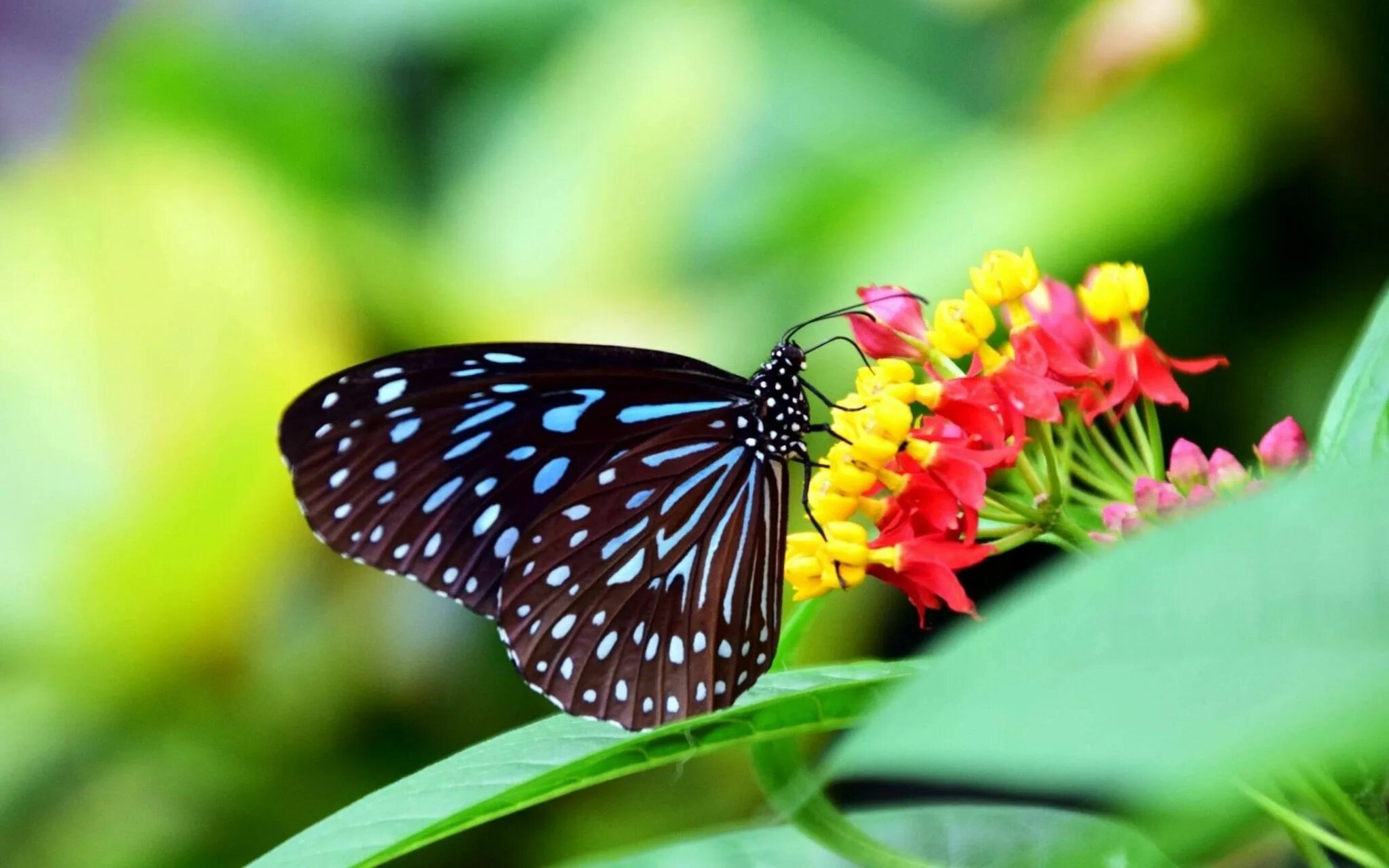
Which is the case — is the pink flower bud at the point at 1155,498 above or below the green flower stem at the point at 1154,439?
below

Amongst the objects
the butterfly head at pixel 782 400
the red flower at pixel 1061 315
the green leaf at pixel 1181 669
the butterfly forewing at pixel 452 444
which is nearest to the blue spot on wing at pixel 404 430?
the butterfly forewing at pixel 452 444

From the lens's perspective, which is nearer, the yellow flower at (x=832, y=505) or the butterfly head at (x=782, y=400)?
the yellow flower at (x=832, y=505)

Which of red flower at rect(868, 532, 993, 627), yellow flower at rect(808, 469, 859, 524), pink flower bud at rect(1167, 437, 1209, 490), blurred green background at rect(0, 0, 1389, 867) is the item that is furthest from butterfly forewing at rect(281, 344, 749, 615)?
blurred green background at rect(0, 0, 1389, 867)

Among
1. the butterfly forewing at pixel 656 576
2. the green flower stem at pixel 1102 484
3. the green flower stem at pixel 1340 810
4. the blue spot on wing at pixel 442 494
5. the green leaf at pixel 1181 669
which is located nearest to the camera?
the green leaf at pixel 1181 669

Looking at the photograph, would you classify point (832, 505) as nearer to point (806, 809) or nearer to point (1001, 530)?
point (1001, 530)

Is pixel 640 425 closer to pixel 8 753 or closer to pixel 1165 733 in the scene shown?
pixel 1165 733

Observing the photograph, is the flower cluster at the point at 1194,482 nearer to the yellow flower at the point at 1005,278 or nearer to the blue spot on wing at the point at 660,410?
the yellow flower at the point at 1005,278

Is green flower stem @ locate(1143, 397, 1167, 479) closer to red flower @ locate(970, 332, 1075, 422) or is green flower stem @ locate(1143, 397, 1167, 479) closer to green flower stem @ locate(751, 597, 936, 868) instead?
red flower @ locate(970, 332, 1075, 422)
